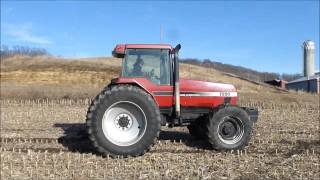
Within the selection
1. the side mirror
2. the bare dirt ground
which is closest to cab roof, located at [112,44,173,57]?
the side mirror

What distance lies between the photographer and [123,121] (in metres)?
10.8

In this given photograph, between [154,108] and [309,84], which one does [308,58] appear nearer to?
[309,84]

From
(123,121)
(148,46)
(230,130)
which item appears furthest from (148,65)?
(230,130)

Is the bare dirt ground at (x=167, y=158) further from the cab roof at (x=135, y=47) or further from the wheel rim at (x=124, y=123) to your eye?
the cab roof at (x=135, y=47)

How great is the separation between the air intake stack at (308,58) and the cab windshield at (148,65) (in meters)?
63.2

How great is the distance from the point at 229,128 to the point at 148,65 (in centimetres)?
220

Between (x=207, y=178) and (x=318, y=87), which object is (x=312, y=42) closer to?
(x=318, y=87)

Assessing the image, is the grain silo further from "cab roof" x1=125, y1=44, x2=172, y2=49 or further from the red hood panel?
"cab roof" x1=125, y1=44, x2=172, y2=49

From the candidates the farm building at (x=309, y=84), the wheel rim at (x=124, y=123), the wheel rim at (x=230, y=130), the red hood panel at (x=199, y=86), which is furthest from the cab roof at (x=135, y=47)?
the farm building at (x=309, y=84)

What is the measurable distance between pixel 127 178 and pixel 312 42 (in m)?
69.7

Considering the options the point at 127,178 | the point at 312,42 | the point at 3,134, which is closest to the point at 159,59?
the point at 127,178

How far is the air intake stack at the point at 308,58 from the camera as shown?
7188cm

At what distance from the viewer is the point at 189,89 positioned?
37.7 ft

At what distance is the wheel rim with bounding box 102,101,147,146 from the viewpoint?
1055cm
